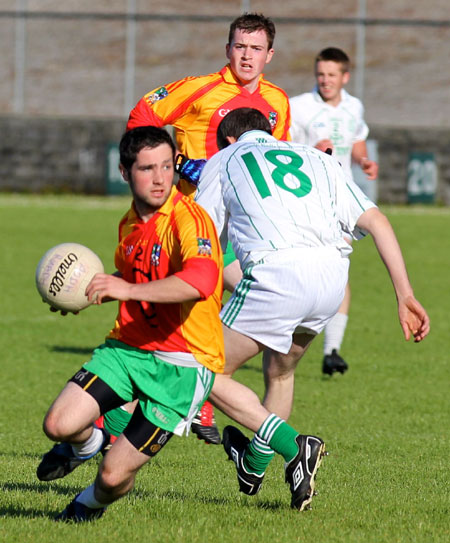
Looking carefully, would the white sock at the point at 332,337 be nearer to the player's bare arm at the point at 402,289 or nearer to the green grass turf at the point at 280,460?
the green grass turf at the point at 280,460

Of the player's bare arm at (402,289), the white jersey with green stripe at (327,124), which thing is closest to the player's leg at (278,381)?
the player's bare arm at (402,289)

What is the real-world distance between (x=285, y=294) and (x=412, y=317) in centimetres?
62

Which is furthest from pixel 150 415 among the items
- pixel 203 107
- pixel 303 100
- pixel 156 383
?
pixel 303 100

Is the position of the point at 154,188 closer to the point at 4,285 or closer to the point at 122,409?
the point at 122,409

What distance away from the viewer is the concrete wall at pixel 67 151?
25391 millimetres

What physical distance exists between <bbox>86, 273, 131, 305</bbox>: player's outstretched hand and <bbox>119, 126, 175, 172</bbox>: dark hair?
1.91ft

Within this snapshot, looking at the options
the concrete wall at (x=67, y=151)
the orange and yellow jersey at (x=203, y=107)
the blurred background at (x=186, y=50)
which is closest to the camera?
the orange and yellow jersey at (x=203, y=107)

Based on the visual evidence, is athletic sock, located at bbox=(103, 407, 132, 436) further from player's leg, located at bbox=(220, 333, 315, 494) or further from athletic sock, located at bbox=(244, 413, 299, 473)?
athletic sock, located at bbox=(244, 413, 299, 473)

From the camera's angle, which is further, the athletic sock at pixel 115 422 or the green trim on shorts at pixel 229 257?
the green trim on shorts at pixel 229 257

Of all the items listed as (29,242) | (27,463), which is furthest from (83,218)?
(27,463)

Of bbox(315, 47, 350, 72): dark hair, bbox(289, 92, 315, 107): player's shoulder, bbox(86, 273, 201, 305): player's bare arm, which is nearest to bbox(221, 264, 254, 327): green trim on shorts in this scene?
bbox(86, 273, 201, 305): player's bare arm

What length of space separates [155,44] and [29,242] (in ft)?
55.8

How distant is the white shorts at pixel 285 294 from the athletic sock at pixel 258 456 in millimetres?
485

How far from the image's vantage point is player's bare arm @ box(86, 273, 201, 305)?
173 inches
